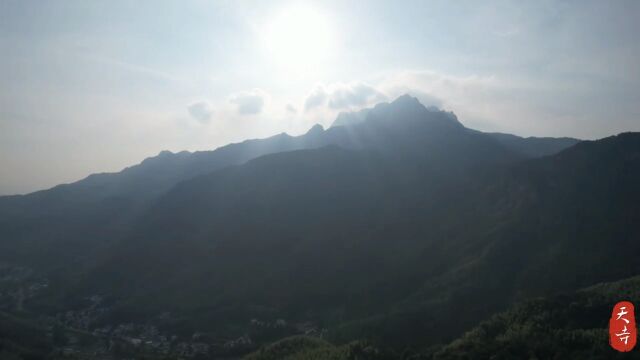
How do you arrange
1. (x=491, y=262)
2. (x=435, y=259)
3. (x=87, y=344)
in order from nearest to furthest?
(x=87, y=344), (x=491, y=262), (x=435, y=259)

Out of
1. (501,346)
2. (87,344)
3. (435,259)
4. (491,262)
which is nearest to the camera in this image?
(501,346)

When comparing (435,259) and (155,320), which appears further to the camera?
(435,259)

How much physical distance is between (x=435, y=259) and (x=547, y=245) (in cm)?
3768

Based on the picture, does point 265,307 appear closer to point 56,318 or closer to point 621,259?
point 56,318

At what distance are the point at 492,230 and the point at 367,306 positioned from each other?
54.9m

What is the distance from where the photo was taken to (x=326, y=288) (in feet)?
635

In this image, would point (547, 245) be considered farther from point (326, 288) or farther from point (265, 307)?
point (265, 307)

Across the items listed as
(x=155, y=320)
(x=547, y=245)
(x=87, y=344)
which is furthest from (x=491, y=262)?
(x=87, y=344)

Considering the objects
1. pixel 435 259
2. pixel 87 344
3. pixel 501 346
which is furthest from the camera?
pixel 435 259

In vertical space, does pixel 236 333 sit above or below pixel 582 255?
below

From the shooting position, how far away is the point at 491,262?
17238 cm

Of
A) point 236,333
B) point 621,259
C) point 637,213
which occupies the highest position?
point 637,213

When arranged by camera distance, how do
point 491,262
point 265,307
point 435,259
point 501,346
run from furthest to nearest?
point 435,259 → point 265,307 → point 491,262 → point 501,346

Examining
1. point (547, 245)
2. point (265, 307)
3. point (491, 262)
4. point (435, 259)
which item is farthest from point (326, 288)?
point (547, 245)
